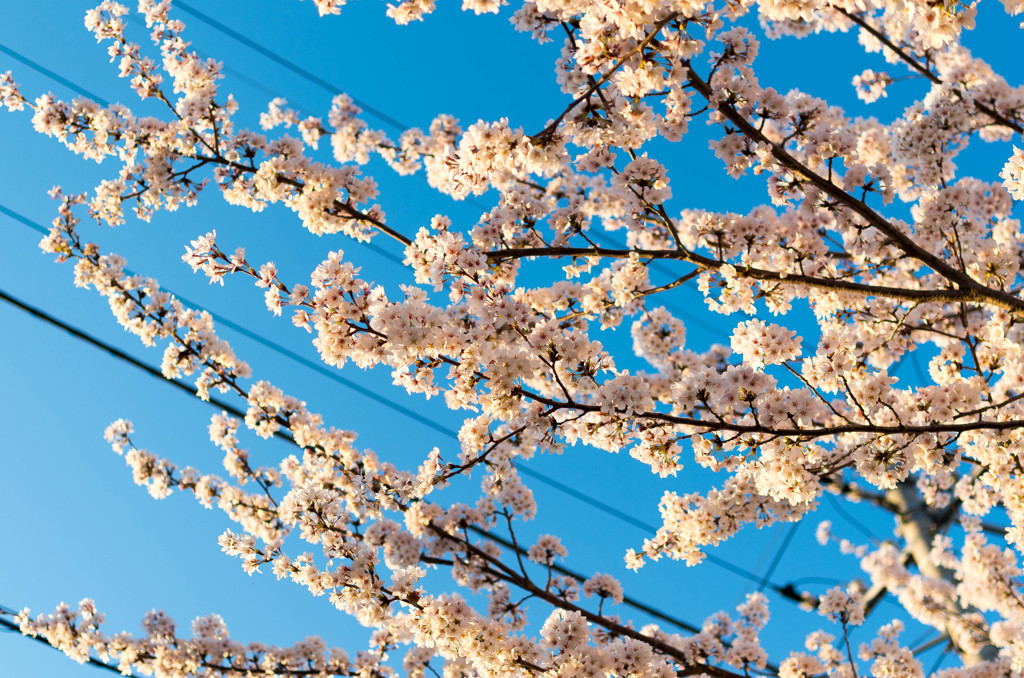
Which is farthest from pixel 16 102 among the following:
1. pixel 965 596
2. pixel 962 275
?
pixel 965 596

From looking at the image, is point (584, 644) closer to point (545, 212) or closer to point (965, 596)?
point (545, 212)

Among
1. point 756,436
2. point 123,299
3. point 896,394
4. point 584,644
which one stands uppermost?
point 896,394

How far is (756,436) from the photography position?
11.9 feet

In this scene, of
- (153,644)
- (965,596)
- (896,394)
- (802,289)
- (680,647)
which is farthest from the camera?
(965,596)

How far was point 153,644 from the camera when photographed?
6.49 metres

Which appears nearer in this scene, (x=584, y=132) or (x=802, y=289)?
(x=584, y=132)

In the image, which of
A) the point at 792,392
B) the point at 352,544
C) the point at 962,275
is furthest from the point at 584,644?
the point at 962,275

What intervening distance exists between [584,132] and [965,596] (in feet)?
25.9

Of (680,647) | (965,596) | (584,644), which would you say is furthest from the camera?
(965,596)

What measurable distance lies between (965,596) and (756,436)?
22.2ft

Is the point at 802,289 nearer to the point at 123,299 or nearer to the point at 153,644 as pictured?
the point at 123,299

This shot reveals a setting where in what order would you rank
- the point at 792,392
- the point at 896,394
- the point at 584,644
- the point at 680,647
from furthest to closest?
the point at 680,647 → the point at 896,394 → the point at 584,644 → the point at 792,392

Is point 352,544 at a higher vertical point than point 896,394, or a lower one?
lower

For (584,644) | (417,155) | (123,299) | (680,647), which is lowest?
(584,644)
